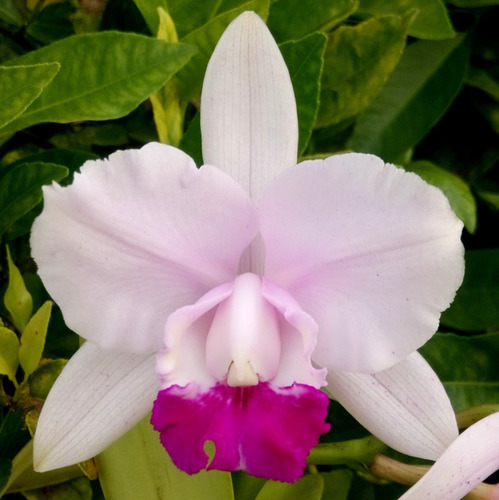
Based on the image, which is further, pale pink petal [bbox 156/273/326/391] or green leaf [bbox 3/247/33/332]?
green leaf [bbox 3/247/33/332]

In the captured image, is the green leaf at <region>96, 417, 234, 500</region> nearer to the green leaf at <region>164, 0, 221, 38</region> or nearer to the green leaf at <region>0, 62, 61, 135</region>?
the green leaf at <region>0, 62, 61, 135</region>

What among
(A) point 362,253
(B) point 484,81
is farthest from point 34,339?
(B) point 484,81

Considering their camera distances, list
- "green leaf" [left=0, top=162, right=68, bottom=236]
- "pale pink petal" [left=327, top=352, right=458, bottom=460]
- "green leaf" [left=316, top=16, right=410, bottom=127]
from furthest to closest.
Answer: "green leaf" [left=316, top=16, right=410, bottom=127] < "green leaf" [left=0, top=162, right=68, bottom=236] < "pale pink petal" [left=327, top=352, right=458, bottom=460]

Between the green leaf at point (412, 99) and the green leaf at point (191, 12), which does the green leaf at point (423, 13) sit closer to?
the green leaf at point (412, 99)

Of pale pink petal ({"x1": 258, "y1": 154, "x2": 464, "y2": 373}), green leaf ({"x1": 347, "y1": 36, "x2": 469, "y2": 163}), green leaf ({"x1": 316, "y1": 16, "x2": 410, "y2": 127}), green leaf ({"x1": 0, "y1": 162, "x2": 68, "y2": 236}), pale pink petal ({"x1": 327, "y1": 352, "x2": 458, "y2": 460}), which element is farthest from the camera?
green leaf ({"x1": 347, "y1": 36, "x2": 469, "y2": 163})

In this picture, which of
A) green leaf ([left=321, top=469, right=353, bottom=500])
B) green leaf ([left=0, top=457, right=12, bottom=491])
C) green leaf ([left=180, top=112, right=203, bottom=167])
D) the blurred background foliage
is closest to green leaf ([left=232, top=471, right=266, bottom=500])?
the blurred background foliage

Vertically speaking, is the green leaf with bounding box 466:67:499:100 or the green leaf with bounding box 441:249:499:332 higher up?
the green leaf with bounding box 466:67:499:100
